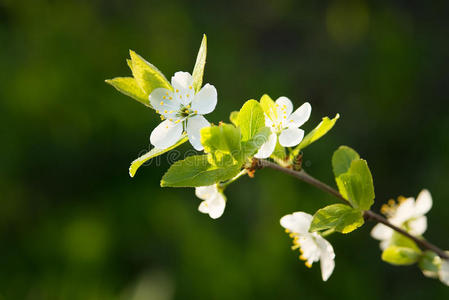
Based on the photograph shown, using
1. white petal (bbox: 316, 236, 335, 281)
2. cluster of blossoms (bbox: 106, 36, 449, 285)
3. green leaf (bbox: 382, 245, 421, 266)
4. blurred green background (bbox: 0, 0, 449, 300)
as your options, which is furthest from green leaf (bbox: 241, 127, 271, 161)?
blurred green background (bbox: 0, 0, 449, 300)

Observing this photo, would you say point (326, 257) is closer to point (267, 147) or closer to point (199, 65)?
point (267, 147)

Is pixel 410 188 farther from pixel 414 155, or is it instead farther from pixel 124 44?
pixel 124 44

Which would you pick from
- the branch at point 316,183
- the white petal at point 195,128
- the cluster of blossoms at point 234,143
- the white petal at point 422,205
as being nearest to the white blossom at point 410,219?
the white petal at point 422,205

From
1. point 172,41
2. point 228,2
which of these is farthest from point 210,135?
point 228,2

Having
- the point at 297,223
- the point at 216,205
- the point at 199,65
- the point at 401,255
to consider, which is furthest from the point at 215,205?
the point at 401,255

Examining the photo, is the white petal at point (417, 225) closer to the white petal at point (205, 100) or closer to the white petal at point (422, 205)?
the white petal at point (422, 205)

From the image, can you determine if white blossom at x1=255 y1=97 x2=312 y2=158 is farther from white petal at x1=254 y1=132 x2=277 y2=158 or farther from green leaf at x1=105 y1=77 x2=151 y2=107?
green leaf at x1=105 y1=77 x2=151 y2=107
